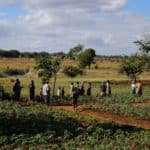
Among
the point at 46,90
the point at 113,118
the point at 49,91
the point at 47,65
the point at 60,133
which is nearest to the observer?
the point at 60,133

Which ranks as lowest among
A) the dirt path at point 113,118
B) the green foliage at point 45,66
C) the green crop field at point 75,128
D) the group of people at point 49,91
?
the dirt path at point 113,118

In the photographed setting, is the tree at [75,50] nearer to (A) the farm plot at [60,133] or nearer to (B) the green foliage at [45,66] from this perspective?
(B) the green foliage at [45,66]

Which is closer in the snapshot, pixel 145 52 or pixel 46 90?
pixel 46 90

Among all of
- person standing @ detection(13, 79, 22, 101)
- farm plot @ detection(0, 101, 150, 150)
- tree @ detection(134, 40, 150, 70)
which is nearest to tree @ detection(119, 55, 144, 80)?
tree @ detection(134, 40, 150, 70)

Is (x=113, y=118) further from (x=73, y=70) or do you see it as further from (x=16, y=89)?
(x=73, y=70)

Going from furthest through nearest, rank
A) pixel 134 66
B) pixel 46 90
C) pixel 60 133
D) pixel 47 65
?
1. pixel 134 66
2. pixel 47 65
3. pixel 46 90
4. pixel 60 133

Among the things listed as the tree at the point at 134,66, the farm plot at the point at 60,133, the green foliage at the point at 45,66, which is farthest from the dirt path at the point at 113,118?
the tree at the point at 134,66

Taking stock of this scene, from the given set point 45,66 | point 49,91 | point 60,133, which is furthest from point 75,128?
point 45,66

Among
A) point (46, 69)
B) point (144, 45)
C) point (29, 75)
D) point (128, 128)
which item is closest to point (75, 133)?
point (128, 128)

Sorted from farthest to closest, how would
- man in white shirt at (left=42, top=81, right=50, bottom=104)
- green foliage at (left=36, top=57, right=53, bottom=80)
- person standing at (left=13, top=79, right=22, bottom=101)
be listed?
green foliage at (left=36, top=57, right=53, bottom=80), person standing at (left=13, top=79, right=22, bottom=101), man in white shirt at (left=42, top=81, right=50, bottom=104)

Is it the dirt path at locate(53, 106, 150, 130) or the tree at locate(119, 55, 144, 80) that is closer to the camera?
the dirt path at locate(53, 106, 150, 130)

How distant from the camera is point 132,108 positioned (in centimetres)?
3284

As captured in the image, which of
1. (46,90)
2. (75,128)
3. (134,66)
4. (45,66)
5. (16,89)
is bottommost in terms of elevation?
(75,128)

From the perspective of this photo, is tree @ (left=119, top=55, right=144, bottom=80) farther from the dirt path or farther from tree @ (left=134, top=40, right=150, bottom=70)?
the dirt path
